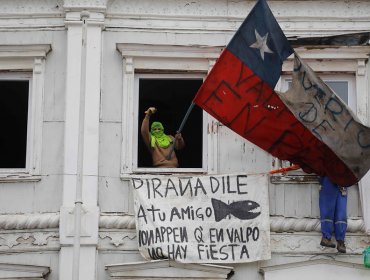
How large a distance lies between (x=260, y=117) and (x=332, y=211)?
1.58 m

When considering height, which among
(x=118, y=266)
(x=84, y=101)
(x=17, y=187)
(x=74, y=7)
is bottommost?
(x=118, y=266)

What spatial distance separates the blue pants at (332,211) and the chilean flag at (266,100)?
0.52ft

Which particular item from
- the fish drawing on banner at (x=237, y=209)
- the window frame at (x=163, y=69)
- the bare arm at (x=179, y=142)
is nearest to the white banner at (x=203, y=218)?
the fish drawing on banner at (x=237, y=209)

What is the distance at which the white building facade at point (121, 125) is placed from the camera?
51.6 ft

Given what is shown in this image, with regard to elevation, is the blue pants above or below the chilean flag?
below

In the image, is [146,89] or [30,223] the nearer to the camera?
[30,223]

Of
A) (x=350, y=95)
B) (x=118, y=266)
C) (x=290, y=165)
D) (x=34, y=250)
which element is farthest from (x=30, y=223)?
(x=350, y=95)

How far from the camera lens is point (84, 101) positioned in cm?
1611

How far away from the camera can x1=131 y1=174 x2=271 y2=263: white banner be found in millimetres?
15719

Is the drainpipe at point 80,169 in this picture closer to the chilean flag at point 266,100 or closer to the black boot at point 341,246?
the chilean flag at point 266,100

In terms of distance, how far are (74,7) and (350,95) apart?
4.06 m

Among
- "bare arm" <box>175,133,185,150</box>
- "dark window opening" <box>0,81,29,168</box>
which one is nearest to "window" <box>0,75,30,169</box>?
"dark window opening" <box>0,81,29,168</box>

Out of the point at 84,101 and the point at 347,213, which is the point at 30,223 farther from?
the point at 347,213

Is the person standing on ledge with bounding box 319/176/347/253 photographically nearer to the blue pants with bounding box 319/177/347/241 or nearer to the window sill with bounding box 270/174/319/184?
the blue pants with bounding box 319/177/347/241
